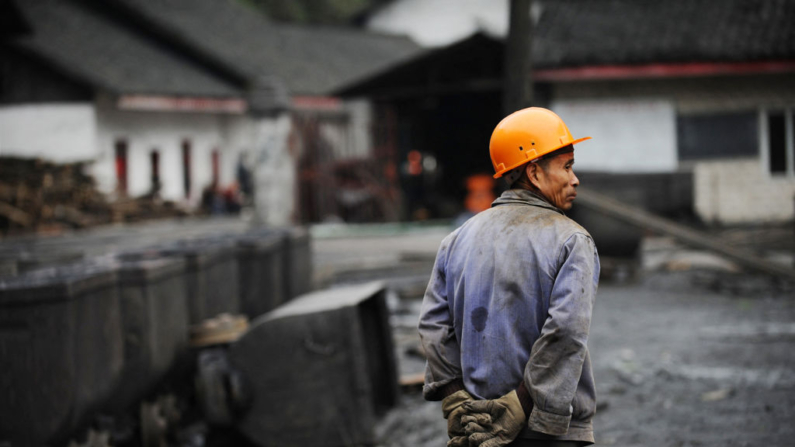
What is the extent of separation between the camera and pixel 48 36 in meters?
23.8

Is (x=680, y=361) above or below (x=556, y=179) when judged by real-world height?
below

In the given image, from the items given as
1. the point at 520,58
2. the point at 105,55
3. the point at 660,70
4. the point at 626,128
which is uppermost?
the point at 105,55

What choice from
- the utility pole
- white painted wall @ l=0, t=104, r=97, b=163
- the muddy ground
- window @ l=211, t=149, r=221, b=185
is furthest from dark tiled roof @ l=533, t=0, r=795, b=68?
window @ l=211, t=149, r=221, b=185

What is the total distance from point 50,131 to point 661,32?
14.8 m

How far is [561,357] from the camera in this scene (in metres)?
2.86

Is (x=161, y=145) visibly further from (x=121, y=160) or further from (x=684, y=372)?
(x=684, y=372)

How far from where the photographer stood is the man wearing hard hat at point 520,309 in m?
2.87

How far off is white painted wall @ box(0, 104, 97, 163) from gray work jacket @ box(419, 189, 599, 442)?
64.4 ft

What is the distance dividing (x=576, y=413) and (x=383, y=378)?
3.99m

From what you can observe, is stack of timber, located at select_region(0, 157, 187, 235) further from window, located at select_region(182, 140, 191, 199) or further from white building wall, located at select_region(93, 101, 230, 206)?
window, located at select_region(182, 140, 191, 199)

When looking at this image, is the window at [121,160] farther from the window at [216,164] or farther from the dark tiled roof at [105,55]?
the window at [216,164]

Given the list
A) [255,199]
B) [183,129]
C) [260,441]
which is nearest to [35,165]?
[255,199]

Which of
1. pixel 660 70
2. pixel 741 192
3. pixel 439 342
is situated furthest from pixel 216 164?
pixel 439 342

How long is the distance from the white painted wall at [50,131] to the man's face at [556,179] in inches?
778
